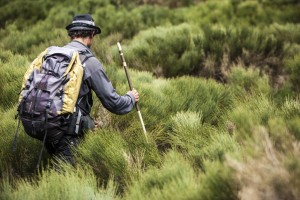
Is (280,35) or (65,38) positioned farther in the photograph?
(280,35)

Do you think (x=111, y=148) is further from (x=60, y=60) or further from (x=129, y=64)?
(x=129, y=64)

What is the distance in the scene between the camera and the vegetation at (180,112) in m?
2.01

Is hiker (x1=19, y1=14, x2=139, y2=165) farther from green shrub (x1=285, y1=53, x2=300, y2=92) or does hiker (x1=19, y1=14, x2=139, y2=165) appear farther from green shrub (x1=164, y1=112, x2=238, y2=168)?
green shrub (x1=285, y1=53, x2=300, y2=92)

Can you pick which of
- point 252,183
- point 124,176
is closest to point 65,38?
point 124,176

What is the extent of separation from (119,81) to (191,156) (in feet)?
7.83

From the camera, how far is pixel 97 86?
3.13m

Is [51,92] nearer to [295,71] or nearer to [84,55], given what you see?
[84,55]

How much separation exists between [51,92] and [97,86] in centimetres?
43

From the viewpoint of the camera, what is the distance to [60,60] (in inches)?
117

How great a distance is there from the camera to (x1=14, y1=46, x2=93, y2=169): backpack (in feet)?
9.45

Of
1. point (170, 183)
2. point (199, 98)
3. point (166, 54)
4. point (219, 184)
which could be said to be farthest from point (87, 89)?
point (166, 54)

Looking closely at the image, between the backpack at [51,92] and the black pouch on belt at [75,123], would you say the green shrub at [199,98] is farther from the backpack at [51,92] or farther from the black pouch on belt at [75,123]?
the backpack at [51,92]

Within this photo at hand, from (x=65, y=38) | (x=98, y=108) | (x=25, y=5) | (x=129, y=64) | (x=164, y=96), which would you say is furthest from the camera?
(x=25, y=5)

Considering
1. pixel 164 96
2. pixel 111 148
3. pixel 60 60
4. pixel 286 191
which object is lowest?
pixel 164 96
